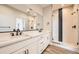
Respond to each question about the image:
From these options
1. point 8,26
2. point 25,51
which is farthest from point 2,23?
point 25,51

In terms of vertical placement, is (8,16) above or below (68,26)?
above

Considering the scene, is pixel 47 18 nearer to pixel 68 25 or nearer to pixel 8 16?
pixel 68 25

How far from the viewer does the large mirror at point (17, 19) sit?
4.69ft

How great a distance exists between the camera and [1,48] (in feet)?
2.71

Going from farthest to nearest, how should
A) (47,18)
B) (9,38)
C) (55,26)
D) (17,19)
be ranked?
(55,26) < (47,18) < (17,19) < (9,38)

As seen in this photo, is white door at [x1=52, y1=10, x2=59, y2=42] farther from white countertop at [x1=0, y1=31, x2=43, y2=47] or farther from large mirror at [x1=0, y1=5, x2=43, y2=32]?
white countertop at [x1=0, y1=31, x2=43, y2=47]

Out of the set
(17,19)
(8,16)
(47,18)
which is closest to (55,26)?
(47,18)

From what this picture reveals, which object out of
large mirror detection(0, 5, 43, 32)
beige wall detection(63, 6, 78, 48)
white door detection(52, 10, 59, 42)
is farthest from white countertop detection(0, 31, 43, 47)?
beige wall detection(63, 6, 78, 48)

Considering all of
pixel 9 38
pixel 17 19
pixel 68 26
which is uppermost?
pixel 17 19

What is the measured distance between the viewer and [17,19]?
5.52 ft

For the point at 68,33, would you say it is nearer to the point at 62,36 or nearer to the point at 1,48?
the point at 62,36
